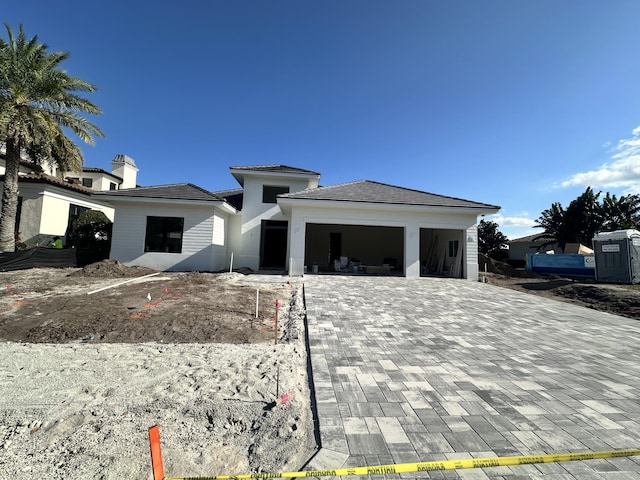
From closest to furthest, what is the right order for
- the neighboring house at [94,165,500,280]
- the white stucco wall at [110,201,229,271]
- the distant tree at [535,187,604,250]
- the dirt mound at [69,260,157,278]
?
1. the dirt mound at [69,260,157,278]
2. the neighboring house at [94,165,500,280]
3. the white stucco wall at [110,201,229,271]
4. the distant tree at [535,187,604,250]

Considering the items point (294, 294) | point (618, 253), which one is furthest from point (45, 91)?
point (618, 253)

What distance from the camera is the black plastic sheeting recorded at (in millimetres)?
11945

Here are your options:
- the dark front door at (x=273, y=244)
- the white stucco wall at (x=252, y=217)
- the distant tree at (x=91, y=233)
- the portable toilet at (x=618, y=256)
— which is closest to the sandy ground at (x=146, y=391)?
A: the white stucco wall at (x=252, y=217)

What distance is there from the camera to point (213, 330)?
18.3 feet

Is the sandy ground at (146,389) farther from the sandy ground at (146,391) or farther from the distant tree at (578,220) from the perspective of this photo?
the distant tree at (578,220)

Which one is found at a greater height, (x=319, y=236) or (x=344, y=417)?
(x=319, y=236)

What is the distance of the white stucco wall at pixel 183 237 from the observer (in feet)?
45.7

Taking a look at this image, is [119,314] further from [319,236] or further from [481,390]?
[319,236]

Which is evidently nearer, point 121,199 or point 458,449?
point 458,449

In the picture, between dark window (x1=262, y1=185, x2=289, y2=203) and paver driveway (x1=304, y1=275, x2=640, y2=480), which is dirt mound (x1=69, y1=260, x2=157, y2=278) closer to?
dark window (x1=262, y1=185, x2=289, y2=203)

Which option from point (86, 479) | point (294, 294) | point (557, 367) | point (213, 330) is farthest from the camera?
point (294, 294)

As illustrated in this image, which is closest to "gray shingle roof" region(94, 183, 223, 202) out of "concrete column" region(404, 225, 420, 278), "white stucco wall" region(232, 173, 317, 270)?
"white stucco wall" region(232, 173, 317, 270)

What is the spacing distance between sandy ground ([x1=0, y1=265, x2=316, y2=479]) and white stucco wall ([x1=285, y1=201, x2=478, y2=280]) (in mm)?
6878

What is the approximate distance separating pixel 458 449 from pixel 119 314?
6.96 meters
